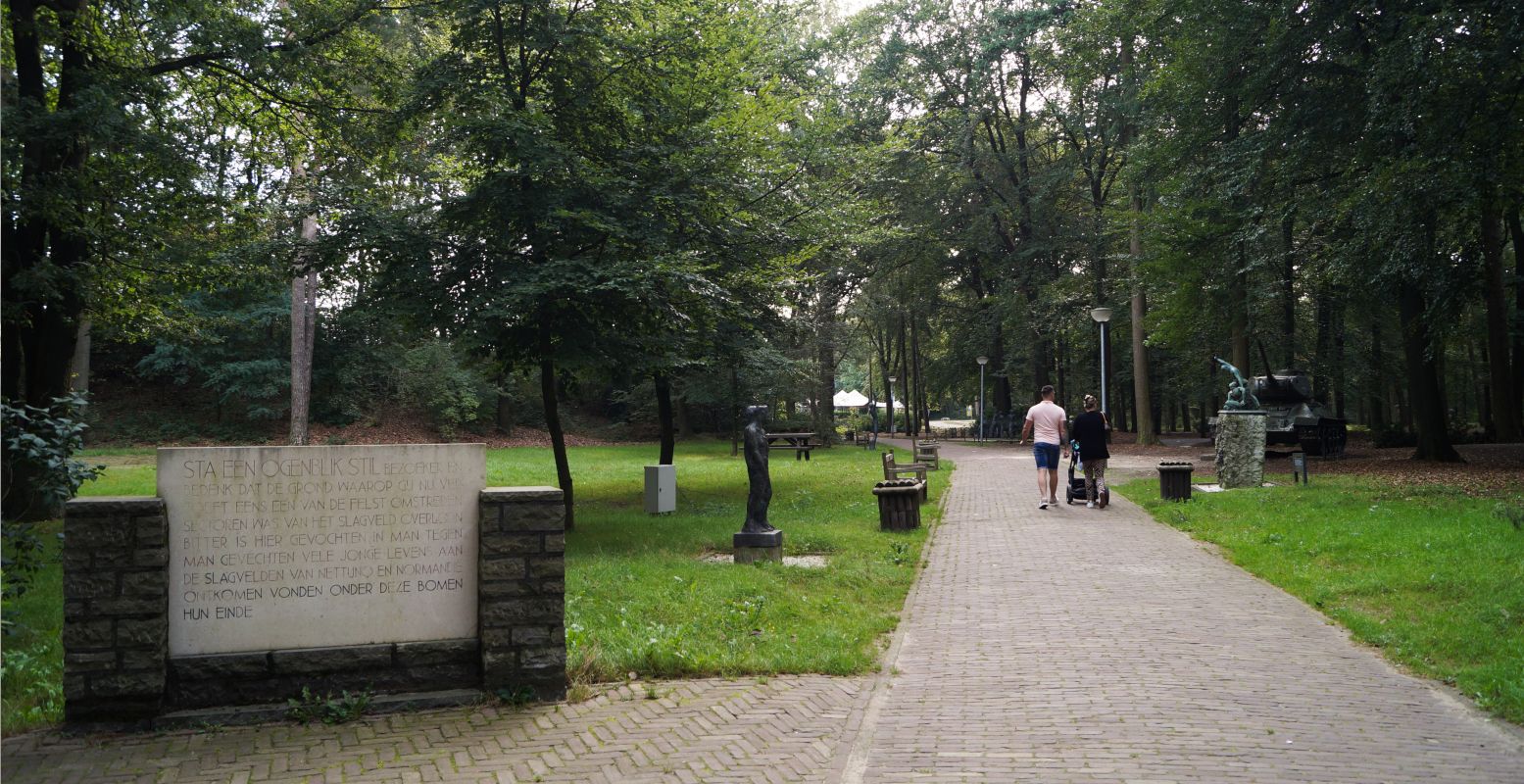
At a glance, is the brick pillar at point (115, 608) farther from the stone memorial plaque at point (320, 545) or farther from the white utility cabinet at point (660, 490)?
the white utility cabinet at point (660, 490)

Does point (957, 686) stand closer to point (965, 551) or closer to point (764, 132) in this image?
point (965, 551)

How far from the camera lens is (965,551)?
11500 mm

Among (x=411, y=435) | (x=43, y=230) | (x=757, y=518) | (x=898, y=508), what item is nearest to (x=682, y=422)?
(x=411, y=435)

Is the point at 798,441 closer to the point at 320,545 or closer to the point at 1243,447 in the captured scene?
the point at 1243,447

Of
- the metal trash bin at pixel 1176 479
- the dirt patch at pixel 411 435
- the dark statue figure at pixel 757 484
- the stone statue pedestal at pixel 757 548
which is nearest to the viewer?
the stone statue pedestal at pixel 757 548

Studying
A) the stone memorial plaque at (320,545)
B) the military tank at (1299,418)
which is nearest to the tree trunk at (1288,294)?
the military tank at (1299,418)

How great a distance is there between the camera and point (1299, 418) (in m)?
27.4

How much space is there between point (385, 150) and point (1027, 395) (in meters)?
51.9

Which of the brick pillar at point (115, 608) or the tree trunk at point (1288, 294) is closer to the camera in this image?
the brick pillar at point (115, 608)

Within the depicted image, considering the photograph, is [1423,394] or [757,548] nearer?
[757,548]

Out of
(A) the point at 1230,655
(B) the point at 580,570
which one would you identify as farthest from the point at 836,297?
(A) the point at 1230,655

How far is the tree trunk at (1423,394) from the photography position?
68.8ft

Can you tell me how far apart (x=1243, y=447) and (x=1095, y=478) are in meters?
3.89

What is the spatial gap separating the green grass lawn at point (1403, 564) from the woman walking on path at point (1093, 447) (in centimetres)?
84
